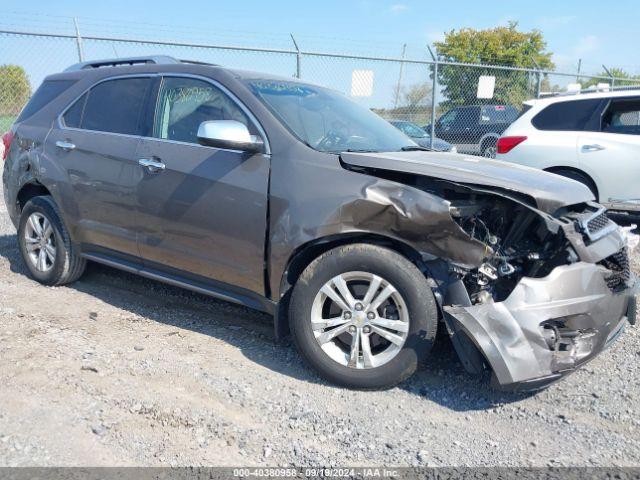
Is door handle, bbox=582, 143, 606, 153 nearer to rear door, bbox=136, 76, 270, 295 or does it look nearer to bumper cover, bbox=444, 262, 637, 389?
bumper cover, bbox=444, 262, 637, 389

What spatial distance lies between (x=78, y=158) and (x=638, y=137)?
630 centimetres

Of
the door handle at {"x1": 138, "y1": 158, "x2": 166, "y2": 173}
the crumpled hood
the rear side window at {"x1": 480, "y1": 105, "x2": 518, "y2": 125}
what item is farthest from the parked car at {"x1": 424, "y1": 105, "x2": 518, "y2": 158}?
the door handle at {"x1": 138, "y1": 158, "x2": 166, "y2": 173}

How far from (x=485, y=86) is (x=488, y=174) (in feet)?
34.2

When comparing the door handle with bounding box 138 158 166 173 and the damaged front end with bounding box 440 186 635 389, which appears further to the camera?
the door handle with bounding box 138 158 166 173

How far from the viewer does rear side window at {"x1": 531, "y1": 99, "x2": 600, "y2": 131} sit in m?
7.22

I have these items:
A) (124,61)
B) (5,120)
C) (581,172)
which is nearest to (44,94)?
(124,61)

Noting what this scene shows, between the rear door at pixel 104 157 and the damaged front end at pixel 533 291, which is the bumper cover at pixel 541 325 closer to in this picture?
the damaged front end at pixel 533 291

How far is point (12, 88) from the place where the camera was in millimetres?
10516

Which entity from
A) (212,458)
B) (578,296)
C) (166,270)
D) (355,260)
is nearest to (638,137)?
(578,296)

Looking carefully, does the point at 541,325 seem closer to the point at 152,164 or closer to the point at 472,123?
the point at 152,164

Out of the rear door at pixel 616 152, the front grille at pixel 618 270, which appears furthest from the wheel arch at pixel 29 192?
the rear door at pixel 616 152

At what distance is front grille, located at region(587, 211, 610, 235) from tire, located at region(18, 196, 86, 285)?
12.6ft

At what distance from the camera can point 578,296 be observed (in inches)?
112

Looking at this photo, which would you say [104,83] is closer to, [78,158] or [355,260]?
[78,158]
